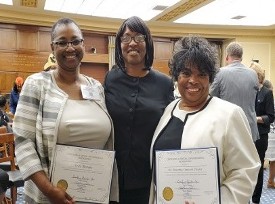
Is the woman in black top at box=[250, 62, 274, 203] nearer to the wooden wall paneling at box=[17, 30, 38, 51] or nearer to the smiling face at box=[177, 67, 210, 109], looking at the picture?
the smiling face at box=[177, 67, 210, 109]

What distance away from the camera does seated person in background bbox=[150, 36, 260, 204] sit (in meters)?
1.32

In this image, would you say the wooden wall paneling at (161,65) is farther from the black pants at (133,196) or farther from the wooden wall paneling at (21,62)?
the black pants at (133,196)

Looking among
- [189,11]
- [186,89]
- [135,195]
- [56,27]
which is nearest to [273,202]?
[135,195]

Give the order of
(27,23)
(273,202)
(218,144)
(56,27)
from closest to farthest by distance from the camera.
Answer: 1. (218,144)
2. (56,27)
3. (273,202)
4. (27,23)

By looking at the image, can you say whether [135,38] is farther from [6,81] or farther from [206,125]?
[6,81]

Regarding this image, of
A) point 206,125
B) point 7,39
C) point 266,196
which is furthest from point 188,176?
point 7,39

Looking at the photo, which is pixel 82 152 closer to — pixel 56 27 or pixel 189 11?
pixel 56 27

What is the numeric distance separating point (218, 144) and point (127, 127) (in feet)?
1.74

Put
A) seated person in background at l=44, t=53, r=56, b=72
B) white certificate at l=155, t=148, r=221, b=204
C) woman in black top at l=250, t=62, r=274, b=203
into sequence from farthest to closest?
1. woman in black top at l=250, t=62, r=274, b=203
2. seated person in background at l=44, t=53, r=56, b=72
3. white certificate at l=155, t=148, r=221, b=204

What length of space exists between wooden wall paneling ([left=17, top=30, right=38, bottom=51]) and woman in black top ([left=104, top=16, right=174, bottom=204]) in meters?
8.80

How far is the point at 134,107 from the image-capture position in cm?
173

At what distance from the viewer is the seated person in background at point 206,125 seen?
1323mm

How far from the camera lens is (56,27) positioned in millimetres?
1634

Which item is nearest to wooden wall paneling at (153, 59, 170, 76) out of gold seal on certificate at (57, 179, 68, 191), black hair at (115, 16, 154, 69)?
black hair at (115, 16, 154, 69)
